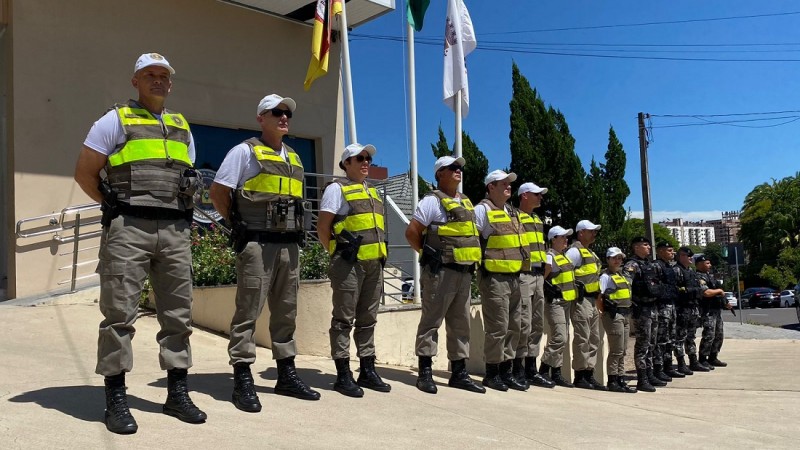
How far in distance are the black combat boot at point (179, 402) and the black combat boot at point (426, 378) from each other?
215cm

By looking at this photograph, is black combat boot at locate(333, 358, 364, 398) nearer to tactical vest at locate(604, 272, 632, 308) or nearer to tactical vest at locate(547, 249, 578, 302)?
tactical vest at locate(547, 249, 578, 302)

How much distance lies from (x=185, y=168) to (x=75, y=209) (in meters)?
5.76

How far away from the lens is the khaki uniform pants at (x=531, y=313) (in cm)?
651

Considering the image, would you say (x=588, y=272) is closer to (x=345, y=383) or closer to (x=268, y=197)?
(x=345, y=383)

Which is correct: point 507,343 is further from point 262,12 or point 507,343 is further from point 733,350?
point 733,350

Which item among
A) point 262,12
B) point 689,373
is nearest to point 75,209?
point 262,12

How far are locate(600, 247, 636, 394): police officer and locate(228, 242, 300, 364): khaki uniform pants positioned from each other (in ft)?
15.5

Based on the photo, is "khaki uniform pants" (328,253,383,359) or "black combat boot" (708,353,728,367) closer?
"khaki uniform pants" (328,253,383,359)

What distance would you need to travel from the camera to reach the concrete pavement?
3594 millimetres

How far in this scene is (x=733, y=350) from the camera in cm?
1289

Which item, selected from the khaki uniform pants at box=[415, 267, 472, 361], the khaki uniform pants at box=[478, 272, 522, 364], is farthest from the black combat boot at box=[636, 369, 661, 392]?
the khaki uniform pants at box=[415, 267, 472, 361]

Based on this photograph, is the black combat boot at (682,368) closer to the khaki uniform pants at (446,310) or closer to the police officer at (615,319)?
the police officer at (615,319)

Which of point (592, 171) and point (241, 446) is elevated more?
point (592, 171)

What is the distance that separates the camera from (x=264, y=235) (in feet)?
14.5
